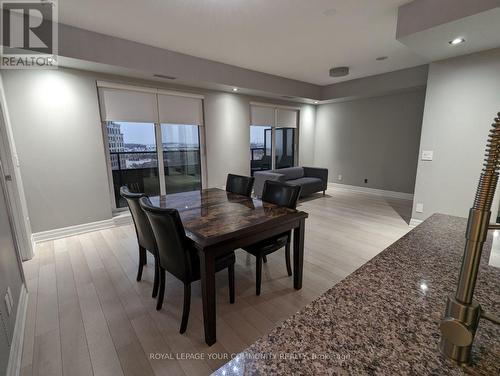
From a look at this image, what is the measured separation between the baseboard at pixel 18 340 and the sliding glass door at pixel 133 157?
7.73 ft

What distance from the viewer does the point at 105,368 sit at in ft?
5.05

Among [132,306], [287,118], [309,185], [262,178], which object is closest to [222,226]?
[132,306]

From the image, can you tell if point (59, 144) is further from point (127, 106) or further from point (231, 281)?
point (231, 281)

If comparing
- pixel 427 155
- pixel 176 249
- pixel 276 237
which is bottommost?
pixel 276 237

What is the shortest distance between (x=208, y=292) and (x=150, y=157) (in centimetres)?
356

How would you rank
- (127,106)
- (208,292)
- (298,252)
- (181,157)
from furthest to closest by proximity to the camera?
(181,157) < (127,106) < (298,252) < (208,292)

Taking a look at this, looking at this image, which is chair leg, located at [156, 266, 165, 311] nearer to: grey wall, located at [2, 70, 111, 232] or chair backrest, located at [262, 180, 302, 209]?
chair backrest, located at [262, 180, 302, 209]

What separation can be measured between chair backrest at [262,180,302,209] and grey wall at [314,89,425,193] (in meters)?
4.51

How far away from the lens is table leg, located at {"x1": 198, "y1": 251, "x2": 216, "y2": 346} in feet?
5.26

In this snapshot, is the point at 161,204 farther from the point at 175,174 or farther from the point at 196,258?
the point at 175,174

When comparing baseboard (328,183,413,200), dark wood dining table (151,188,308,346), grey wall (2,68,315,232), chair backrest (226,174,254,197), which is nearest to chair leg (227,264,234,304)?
dark wood dining table (151,188,308,346)

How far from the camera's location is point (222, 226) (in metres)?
1.83

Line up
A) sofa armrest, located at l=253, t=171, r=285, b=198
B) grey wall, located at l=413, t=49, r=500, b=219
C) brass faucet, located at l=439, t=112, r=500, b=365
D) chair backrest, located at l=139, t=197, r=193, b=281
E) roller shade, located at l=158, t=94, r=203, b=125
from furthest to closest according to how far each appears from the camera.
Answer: sofa armrest, located at l=253, t=171, r=285, b=198 < roller shade, located at l=158, t=94, r=203, b=125 < grey wall, located at l=413, t=49, r=500, b=219 < chair backrest, located at l=139, t=197, r=193, b=281 < brass faucet, located at l=439, t=112, r=500, b=365

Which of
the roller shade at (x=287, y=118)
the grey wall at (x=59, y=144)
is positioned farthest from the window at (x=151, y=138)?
the roller shade at (x=287, y=118)
